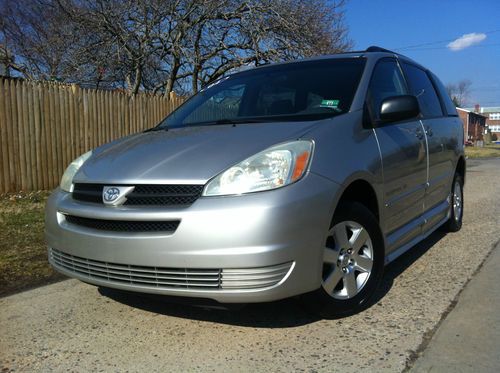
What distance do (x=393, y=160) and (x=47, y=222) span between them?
2.46 metres

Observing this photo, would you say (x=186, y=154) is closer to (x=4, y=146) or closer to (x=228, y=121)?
(x=228, y=121)

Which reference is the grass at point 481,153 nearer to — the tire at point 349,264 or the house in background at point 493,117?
the tire at point 349,264

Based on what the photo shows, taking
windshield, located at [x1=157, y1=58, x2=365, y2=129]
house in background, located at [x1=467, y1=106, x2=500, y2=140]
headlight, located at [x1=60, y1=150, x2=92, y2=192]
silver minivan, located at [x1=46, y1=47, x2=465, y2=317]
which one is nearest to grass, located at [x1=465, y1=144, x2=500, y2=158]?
windshield, located at [x1=157, y1=58, x2=365, y2=129]

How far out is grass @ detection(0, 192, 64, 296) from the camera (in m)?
4.14

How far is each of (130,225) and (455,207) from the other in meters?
4.10

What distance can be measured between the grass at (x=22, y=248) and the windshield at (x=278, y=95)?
1.67 meters

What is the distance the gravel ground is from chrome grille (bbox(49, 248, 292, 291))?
1.33 feet

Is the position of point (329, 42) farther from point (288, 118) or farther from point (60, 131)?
point (288, 118)

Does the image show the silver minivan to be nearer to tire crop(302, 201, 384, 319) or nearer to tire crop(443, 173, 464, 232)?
tire crop(302, 201, 384, 319)

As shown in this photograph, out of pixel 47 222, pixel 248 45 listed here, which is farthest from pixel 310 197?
pixel 248 45

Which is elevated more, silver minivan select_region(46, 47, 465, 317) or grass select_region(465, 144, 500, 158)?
silver minivan select_region(46, 47, 465, 317)

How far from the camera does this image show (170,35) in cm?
1409

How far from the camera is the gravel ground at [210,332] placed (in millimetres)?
2695

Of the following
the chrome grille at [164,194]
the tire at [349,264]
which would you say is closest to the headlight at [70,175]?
the chrome grille at [164,194]
